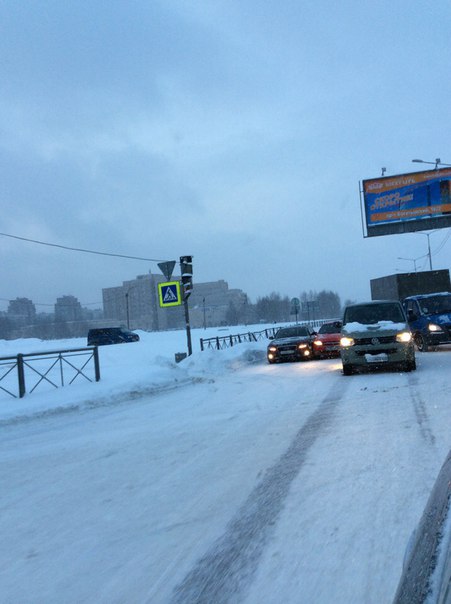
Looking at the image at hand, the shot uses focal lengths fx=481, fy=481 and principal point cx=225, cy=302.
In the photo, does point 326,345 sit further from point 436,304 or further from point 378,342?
point 378,342

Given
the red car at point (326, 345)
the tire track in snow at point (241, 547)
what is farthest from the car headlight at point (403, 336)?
the tire track in snow at point (241, 547)

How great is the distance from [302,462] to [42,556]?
2.96 m

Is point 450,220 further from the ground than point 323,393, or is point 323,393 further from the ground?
point 450,220

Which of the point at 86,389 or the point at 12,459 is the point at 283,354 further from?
the point at 12,459

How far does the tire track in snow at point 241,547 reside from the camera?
2.96 m

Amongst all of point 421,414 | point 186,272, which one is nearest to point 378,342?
point 421,414

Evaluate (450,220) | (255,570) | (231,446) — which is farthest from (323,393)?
(450,220)

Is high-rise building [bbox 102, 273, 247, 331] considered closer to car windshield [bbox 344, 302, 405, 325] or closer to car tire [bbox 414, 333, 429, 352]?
car tire [bbox 414, 333, 429, 352]

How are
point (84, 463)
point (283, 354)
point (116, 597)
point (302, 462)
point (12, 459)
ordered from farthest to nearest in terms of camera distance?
1. point (283, 354)
2. point (12, 459)
3. point (84, 463)
4. point (302, 462)
5. point (116, 597)

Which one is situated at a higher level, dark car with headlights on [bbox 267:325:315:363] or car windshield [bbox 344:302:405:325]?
car windshield [bbox 344:302:405:325]

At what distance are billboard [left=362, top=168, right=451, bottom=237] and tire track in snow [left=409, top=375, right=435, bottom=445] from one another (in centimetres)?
2211

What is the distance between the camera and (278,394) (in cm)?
1073

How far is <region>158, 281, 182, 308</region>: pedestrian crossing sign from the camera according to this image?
18.3 meters

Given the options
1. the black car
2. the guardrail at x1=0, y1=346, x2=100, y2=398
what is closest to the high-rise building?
the black car
